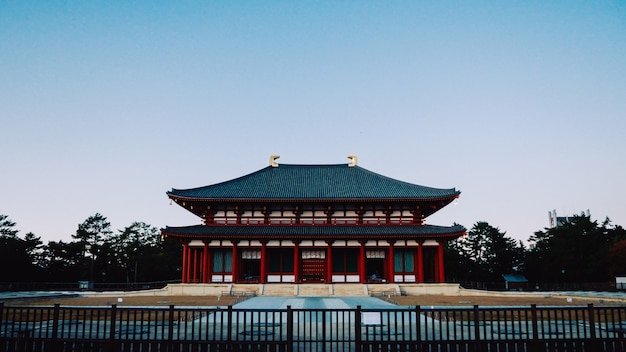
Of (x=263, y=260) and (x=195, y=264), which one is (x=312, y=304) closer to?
(x=263, y=260)

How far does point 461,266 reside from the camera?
64.6 m

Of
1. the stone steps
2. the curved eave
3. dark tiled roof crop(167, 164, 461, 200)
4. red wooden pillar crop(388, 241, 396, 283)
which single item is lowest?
the stone steps

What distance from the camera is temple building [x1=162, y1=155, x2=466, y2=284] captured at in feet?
125

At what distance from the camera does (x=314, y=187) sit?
44.1 metres

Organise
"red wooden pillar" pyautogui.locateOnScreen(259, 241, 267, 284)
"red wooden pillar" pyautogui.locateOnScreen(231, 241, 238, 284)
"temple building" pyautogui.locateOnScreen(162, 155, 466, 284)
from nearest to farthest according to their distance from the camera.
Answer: "red wooden pillar" pyautogui.locateOnScreen(231, 241, 238, 284)
"red wooden pillar" pyautogui.locateOnScreen(259, 241, 267, 284)
"temple building" pyautogui.locateOnScreen(162, 155, 466, 284)

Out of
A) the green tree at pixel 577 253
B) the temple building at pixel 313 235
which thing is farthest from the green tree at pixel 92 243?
the green tree at pixel 577 253

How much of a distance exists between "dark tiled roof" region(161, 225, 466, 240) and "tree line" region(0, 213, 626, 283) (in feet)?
85.1

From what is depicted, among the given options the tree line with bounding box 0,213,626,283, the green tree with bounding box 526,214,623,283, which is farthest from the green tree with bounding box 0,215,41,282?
the green tree with bounding box 526,214,623,283

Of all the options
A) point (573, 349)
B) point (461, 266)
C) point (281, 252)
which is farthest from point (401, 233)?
point (461, 266)

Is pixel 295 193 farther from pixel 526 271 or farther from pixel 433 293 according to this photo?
pixel 526 271

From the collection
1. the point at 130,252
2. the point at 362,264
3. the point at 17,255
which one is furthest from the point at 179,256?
the point at 362,264

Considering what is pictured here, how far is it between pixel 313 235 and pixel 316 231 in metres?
1.05

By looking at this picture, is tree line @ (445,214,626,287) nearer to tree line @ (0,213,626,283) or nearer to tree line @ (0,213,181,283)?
tree line @ (0,213,626,283)

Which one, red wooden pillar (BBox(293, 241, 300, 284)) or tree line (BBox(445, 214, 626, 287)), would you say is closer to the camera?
red wooden pillar (BBox(293, 241, 300, 284))
